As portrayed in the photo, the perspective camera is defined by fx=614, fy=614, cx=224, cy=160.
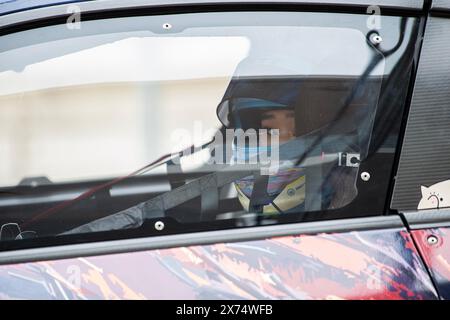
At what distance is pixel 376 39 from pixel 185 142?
1.80 feet

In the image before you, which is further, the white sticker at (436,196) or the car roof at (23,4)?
the car roof at (23,4)

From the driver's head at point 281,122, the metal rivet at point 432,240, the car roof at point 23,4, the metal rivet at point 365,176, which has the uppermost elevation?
the car roof at point 23,4

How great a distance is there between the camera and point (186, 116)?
1.59 metres

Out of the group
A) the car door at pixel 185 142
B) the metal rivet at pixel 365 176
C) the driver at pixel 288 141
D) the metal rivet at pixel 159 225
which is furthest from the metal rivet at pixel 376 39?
the metal rivet at pixel 159 225

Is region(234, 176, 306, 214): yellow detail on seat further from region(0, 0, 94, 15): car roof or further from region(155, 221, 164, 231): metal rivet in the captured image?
region(0, 0, 94, 15): car roof

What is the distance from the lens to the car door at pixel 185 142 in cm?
141

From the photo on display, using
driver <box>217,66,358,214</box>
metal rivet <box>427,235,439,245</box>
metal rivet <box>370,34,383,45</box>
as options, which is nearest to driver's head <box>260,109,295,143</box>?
driver <box>217,66,358,214</box>

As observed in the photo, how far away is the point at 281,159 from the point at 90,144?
49 centimetres

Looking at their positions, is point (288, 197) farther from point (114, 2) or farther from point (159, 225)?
point (114, 2)

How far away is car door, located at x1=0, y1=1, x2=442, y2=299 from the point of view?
4.64 ft

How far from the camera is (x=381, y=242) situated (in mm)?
1413

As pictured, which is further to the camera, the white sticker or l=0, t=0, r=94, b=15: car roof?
l=0, t=0, r=94, b=15: car roof

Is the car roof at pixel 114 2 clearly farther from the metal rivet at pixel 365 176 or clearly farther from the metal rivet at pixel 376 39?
the metal rivet at pixel 365 176

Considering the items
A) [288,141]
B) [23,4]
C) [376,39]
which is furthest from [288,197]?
[23,4]
